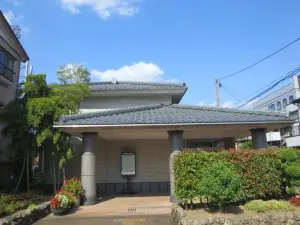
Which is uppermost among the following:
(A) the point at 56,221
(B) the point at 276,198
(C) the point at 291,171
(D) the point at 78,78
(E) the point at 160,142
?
(D) the point at 78,78

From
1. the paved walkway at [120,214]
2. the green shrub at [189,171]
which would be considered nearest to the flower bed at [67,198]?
the paved walkway at [120,214]

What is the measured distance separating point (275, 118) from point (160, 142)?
653 centimetres

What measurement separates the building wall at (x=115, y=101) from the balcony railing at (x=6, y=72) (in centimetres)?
410

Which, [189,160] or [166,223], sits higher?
[189,160]

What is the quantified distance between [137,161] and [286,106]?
2398 cm

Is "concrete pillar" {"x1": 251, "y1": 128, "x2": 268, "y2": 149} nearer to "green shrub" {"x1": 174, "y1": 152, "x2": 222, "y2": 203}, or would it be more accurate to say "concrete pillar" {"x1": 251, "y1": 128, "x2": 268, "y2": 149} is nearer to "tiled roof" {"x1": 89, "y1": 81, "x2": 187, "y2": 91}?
"green shrub" {"x1": 174, "y1": 152, "x2": 222, "y2": 203}

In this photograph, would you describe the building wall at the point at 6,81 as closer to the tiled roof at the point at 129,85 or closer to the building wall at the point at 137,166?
the building wall at the point at 137,166

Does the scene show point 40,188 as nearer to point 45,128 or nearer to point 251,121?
point 45,128

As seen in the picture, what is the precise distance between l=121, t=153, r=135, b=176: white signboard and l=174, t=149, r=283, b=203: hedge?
6635 mm

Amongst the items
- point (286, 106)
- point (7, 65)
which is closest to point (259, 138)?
point (7, 65)

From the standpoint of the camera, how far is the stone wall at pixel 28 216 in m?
7.78

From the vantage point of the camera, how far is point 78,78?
23672 mm

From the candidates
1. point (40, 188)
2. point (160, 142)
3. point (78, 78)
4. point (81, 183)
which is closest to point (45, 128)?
Result: point (81, 183)

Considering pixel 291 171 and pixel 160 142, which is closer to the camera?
pixel 291 171
